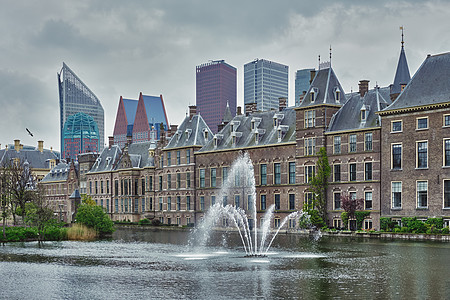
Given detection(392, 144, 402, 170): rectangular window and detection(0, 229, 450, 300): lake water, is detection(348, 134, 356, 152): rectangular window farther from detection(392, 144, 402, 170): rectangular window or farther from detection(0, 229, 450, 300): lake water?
detection(0, 229, 450, 300): lake water

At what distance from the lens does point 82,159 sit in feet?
409

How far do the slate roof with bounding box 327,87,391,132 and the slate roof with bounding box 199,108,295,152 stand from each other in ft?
23.6

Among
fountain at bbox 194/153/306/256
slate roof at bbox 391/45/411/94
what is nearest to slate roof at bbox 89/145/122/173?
fountain at bbox 194/153/306/256

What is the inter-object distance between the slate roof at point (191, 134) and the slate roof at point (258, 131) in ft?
8.62

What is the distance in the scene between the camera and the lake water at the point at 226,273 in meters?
25.5

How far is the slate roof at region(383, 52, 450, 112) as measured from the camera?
63156mm

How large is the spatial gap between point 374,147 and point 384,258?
31117 mm

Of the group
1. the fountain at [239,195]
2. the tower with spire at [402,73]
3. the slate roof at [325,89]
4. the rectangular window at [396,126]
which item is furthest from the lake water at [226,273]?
the tower with spire at [402,73]

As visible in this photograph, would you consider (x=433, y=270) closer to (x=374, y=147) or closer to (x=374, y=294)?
(x=374, y=294)

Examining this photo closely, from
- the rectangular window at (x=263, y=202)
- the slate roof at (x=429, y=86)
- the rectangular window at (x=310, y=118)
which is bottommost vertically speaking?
the rectangular window at (x=263, y=202)

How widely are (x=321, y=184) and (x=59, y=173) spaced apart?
252 ft

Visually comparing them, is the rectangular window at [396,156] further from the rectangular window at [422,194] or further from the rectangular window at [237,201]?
the rectangular window at [237,201]

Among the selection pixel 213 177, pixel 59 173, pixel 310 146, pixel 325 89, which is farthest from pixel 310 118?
pixel 59 173

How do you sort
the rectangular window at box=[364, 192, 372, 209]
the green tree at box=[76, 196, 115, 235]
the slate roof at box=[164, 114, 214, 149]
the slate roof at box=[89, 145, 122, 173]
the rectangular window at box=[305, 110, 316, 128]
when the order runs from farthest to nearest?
1. the slate roof at box=[89, 145, 122, 173]
2. the slate roof at box=[164, 114, 214, 149]
3. the rectangular window at box=[305, 110, 316, 128]
4. the rectangular window at box=[364, 192, 372, 209]
5. the green tree at box=[76, 196, 115, 235]
